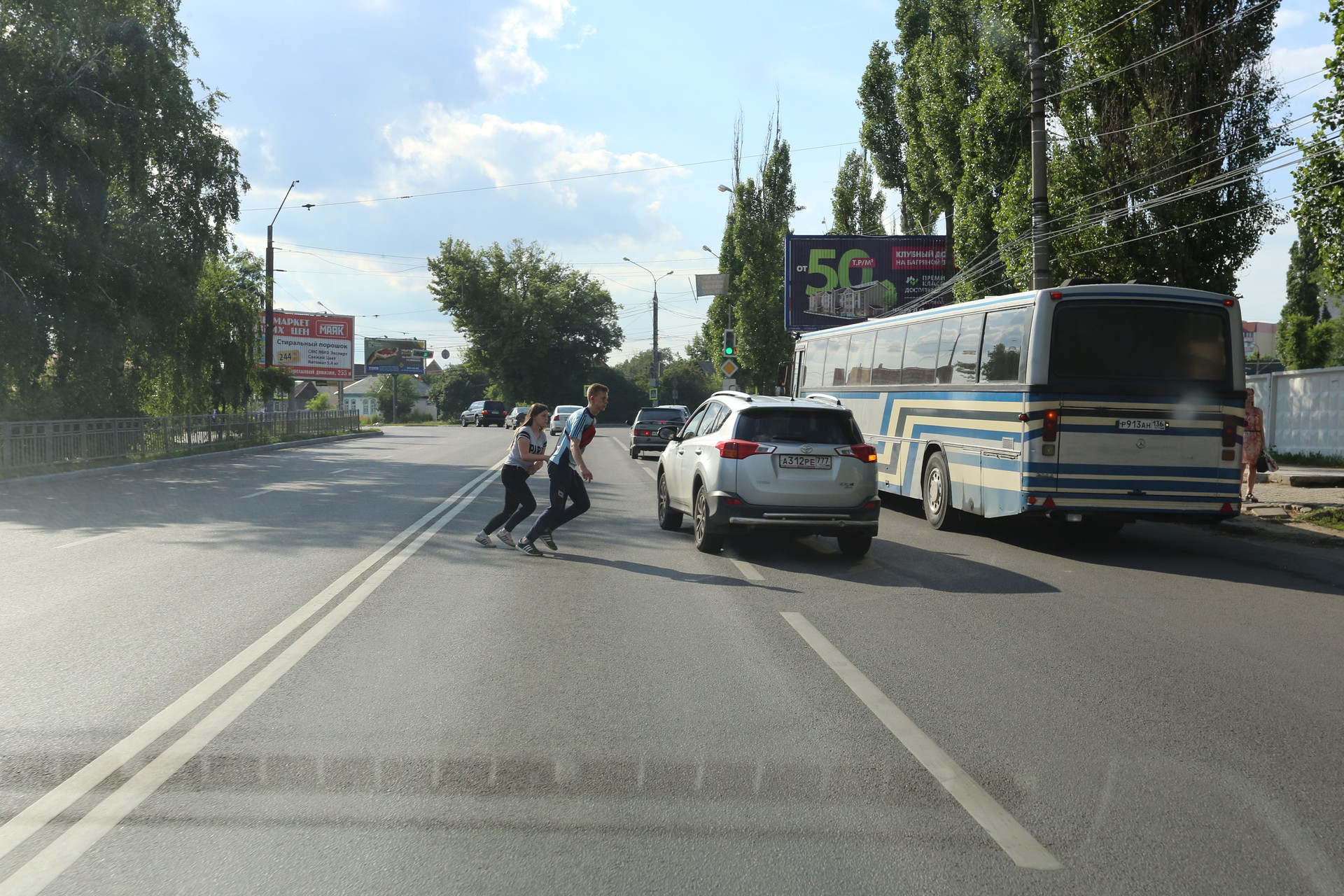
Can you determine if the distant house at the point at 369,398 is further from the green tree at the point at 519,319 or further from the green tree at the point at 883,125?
the green tree at the point at 883,125

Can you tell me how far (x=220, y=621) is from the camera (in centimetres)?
813

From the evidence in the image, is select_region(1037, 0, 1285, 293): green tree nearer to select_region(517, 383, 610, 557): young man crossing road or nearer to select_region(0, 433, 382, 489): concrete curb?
select_region(517, 383, 610, 557): young man crossing road

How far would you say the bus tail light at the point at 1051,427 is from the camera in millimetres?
12820

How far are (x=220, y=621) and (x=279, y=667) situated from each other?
5.30 feet

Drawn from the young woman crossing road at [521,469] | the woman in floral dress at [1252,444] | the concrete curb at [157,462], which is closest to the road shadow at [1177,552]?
the woman in floral dress at [1252,444]

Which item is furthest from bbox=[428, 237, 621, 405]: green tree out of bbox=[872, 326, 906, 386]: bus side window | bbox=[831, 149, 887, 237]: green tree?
bbox=[872, 326, 906, 386]: bus side window

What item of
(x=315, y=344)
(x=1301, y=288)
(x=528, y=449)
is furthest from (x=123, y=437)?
(x=1301, y=288)

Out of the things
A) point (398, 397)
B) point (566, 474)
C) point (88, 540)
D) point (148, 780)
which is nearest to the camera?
point (148, 780)

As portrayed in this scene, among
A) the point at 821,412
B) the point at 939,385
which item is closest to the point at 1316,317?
the point at 939,385

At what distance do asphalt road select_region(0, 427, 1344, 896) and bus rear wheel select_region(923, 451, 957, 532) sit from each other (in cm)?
373

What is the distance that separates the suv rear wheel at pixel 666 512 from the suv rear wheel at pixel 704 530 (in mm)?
1463

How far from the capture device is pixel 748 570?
11172 millimetres

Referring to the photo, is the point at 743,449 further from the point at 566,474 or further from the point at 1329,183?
the point at 1329,183

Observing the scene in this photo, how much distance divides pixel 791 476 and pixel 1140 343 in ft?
14.6
